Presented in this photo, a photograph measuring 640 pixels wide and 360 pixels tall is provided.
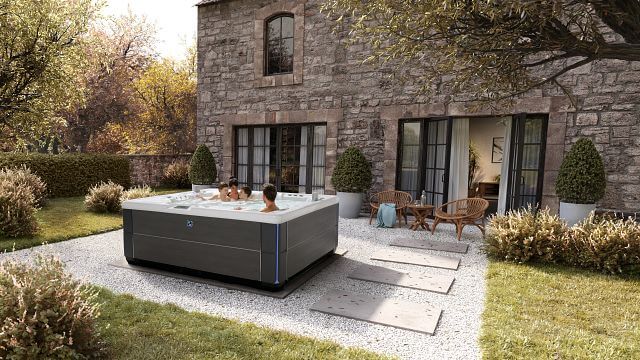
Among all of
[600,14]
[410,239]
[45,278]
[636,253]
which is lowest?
[410,239]

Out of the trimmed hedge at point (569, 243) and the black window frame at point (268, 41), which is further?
the black window frame at point (268, 41)

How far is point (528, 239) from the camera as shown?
4.73 meters

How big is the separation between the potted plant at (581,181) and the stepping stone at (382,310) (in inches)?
163

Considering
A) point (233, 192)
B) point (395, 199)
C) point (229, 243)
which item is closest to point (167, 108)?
point (233, 192)

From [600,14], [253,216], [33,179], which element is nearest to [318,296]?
[253,216]

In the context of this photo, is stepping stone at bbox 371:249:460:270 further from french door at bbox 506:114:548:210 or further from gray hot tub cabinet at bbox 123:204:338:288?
french door at bbox 506:114:548:210

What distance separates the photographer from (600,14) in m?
2.94

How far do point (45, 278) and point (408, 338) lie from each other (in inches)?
104

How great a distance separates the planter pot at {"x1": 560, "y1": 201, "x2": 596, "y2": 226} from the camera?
234 inches

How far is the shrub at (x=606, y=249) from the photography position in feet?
14.2

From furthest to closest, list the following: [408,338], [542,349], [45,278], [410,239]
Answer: [410,239]
[408,338]
[542,349]
[45,278]

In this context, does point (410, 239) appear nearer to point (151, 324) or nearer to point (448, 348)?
point (448, 348)

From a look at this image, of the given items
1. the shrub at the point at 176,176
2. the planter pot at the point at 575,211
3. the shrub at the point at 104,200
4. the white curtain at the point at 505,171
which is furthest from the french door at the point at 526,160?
the shrub at the point at 176,176

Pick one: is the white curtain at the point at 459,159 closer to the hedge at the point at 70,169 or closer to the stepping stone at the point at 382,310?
the stepping stone at the point at 382,310
